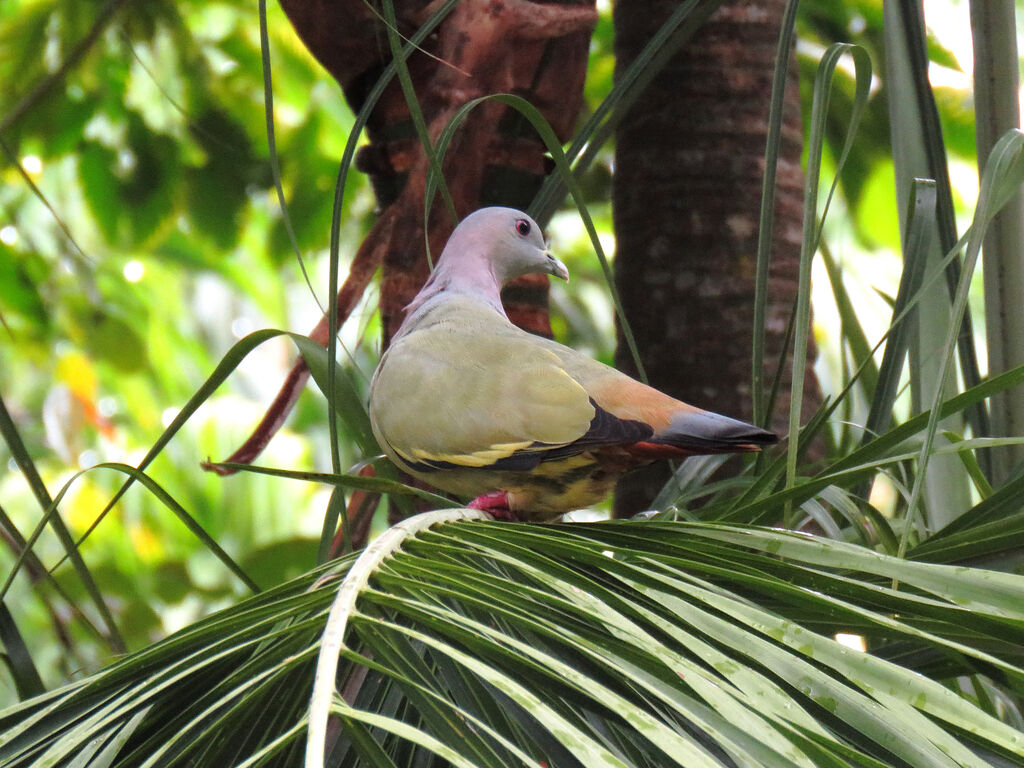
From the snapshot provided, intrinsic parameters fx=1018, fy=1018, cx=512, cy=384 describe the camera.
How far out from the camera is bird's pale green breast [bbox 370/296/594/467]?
Answer: 1.34 metres

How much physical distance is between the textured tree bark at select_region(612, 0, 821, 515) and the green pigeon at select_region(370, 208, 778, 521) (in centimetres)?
58

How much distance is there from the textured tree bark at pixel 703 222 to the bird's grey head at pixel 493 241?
17.0 inches

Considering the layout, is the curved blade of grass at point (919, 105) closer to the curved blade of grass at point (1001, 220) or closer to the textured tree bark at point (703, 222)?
the curved blade of grass at point (1001, 220)

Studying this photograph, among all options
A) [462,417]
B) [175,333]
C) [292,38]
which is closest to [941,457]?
[462,417]

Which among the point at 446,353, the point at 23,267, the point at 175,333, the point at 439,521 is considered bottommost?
the point at 439,521

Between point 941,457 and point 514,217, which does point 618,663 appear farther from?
point 514,217

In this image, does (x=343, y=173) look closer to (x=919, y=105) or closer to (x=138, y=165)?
(x=919, y=105)

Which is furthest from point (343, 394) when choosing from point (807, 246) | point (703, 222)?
point (703, 222)

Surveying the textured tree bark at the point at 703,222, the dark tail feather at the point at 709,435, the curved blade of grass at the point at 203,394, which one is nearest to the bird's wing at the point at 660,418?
the dark tail feather at the point at 709,435

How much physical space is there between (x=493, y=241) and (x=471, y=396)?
386 millimetres

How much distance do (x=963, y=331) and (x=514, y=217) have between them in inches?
29.2

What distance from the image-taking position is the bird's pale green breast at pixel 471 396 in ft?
4.38

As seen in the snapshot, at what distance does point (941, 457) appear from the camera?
1.19 meters

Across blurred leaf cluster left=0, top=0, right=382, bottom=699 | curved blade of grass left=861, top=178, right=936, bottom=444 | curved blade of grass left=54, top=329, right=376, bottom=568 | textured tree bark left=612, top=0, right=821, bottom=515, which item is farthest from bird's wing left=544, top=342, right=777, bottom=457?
blurred leaf cluster left=0, top=0, right=382, bottom=699
